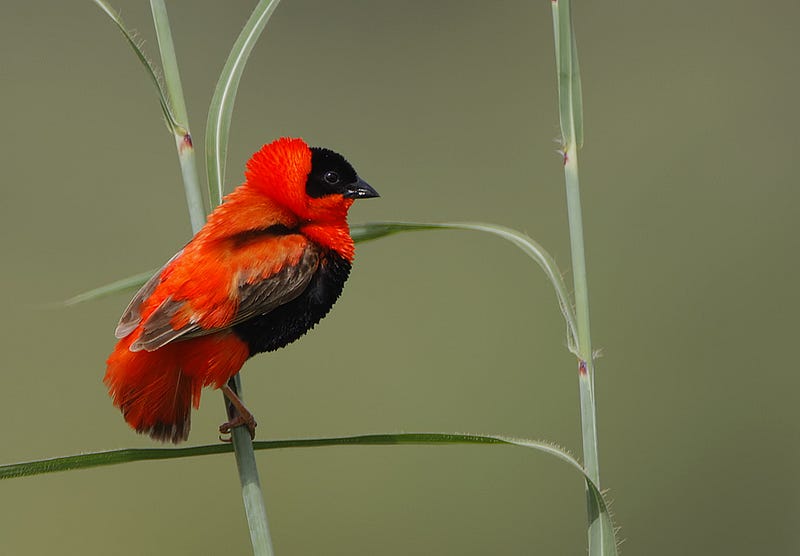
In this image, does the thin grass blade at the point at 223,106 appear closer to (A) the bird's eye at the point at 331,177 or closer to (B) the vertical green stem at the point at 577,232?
(A) the bird's eye at the point at 331,177

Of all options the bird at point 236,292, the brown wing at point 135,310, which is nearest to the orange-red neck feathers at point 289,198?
the bird at point 236,292

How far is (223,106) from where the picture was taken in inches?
48.2

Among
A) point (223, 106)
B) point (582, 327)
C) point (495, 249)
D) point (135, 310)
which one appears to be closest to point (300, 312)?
point (135, 310)

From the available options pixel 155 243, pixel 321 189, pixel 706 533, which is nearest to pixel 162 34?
pixel 321 189

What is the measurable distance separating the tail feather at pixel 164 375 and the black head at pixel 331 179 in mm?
253

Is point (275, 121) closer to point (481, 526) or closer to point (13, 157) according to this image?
point (13, 157)

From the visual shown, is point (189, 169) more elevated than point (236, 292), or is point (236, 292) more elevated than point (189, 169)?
point (189, 169)

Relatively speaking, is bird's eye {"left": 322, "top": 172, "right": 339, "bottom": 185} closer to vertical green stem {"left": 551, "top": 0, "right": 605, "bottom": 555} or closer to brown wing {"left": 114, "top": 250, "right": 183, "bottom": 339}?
brown wing {"left": 114, "top": 250, "right": 183, "bottom": 339}

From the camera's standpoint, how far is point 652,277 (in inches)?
186

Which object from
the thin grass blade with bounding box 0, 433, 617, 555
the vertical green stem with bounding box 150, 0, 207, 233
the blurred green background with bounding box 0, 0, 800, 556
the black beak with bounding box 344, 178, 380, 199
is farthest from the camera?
the blurred green background with bounding box 0, 0, 800, 556

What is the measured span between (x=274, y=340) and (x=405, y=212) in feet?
9.58

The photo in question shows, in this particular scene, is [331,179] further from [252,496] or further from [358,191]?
[252,496]

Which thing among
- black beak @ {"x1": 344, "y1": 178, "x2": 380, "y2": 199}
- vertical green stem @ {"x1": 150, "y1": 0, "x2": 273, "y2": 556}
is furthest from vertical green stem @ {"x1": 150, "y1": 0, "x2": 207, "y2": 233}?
black beak @ {"x1": 344, "y1": 178, "x2": 380, "y2": 199}

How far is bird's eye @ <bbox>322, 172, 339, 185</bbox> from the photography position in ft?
4.80
